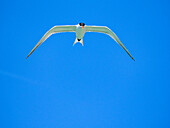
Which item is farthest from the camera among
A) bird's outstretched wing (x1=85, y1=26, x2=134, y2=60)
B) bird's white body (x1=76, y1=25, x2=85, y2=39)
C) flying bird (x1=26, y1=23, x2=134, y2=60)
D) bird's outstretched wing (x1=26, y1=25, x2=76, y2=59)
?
bird's outstretched wing (x1=85, y1=26, x2=134, y2=60)

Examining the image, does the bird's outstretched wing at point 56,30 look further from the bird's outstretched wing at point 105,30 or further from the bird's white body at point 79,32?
the bird's outstretched wing at point 105,30

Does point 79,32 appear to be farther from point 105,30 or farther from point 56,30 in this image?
point 105,30

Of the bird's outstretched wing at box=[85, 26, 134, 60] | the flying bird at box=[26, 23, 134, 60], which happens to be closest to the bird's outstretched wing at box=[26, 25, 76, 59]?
the flying bird at box=[26, 23, 134, 60]

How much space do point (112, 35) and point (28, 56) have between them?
8.45m

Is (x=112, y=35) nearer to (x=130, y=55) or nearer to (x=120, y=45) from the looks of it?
(x=120, y=45)

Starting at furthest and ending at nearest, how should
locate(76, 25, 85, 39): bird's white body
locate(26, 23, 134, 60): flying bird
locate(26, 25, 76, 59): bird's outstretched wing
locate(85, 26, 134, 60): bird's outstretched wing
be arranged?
locate(85, 26, 134, 60): bird's outstretched wing, locate(26, 25, 76, 59): bird's outstretched wing, locate(26, 23, 134, 60): flying bird, locate(76, 25, 85, 39): bird's white body

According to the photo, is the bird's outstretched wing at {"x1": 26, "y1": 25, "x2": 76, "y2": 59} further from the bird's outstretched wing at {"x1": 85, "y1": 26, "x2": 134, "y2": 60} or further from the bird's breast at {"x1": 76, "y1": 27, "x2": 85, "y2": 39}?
the bird's outstretched wing at {"x1": 85, "y1": 26, "x2": 134, "y2": 60}

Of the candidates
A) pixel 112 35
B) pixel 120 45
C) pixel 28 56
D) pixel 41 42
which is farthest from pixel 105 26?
pixel 28 56

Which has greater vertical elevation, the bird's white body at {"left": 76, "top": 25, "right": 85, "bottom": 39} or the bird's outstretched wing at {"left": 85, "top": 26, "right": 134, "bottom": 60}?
the bird's outstretched wing at {"left": 85, "top": 26, "right": 134, "bottom": 60}

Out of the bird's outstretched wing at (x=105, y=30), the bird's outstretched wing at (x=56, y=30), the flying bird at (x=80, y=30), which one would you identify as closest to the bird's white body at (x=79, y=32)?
the flying bird at (x=80, y=30)

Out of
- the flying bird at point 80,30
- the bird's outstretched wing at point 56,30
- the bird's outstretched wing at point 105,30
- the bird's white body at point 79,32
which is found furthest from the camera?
the bird's outstretched wing at point 105,30

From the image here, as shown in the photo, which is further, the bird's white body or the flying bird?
the flying bird

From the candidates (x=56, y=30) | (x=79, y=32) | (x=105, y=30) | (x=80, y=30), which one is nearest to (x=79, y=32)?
(x=79, y=32)

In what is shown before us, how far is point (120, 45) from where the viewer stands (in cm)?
1730
